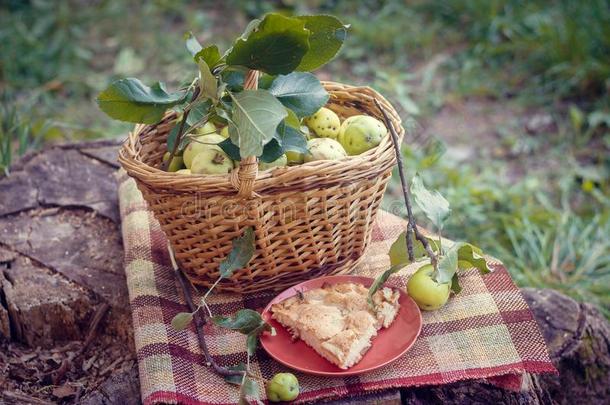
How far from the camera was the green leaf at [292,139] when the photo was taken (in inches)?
63.2

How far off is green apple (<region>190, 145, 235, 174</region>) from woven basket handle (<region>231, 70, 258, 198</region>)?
0.15 m

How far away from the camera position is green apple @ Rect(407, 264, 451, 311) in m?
1.70

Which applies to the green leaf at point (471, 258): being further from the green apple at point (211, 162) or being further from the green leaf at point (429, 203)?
the green apple at point (211, 162)

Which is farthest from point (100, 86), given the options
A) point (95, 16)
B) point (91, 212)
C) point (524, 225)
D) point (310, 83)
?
point (310, 83)

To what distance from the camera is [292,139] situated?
1646 mm

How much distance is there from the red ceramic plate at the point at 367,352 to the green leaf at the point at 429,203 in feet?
0.64

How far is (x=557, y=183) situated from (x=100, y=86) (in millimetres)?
2655

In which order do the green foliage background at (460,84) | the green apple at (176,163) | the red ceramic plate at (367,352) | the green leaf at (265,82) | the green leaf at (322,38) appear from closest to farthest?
1. the red ceramic plate at (367,352)
2. the green leaf at (322,38)
3. the green leaf at (265,82)
4. the green apple at (176,163)
5. the green foliage background at (460,84)

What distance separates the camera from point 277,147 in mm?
1593

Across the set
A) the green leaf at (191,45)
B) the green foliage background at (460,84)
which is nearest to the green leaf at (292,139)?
the green leaf at (191,45)

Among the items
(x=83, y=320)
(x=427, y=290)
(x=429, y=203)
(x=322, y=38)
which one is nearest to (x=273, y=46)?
(x=322, y=38)

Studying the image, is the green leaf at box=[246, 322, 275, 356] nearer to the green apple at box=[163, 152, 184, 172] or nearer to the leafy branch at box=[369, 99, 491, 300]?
the leafy branch at box=[369, 99, 491, 300]

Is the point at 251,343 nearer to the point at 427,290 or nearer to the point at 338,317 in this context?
the point at 338,317

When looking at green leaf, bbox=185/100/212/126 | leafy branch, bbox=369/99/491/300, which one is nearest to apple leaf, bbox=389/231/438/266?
leafy branch, bbox=369/99/491/300
